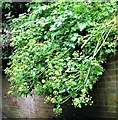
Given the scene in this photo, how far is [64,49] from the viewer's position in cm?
274

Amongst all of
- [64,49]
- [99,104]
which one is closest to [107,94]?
[99,104]

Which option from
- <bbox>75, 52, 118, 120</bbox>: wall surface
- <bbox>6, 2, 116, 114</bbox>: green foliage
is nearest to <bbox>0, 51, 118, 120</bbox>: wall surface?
<bbox>75, 52, 118, 120</bbox>: wall surface

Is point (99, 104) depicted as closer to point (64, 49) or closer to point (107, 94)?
point (107, 94)

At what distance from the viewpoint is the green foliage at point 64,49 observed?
8.03 ft

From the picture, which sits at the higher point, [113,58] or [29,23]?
[29,23]

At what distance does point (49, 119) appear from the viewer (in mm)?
4043

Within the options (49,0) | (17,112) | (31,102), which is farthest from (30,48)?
(17,112)

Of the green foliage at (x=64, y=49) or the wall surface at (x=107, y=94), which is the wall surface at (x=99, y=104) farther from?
the green foliage at (x=64, y=49)

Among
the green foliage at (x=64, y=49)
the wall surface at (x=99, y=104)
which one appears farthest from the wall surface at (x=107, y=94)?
the green foliage at (x=64, y=49)

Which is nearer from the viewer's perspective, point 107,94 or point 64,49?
point 64,49

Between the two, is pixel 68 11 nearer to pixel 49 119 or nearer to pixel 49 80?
pixel 49 80

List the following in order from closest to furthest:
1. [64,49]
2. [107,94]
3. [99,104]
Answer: [64,49]
[107,94]
[99,104]

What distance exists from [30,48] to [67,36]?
435 millimetres

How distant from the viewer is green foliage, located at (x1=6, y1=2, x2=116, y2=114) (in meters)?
2.45
